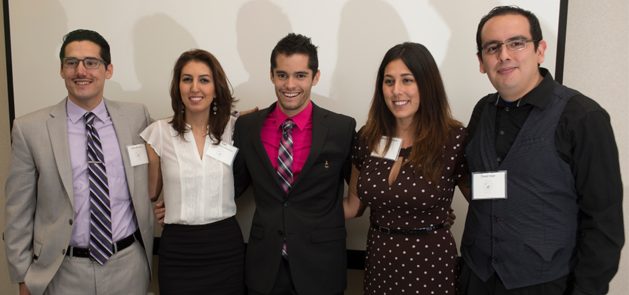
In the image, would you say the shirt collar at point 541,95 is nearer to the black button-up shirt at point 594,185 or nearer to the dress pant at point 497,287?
the black button-up shirt at point 594,185

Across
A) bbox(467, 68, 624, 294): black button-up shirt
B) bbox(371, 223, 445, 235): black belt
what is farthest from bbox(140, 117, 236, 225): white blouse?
bbox(467, 68, 624, 294): black button-up shirt

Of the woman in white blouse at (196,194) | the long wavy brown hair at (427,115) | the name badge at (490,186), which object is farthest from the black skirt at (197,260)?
the name badge at (490,186)

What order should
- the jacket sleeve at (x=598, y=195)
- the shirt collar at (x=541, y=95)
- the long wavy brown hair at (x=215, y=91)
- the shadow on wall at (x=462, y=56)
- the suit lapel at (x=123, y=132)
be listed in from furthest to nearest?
the shadow on wall at (x=462, y=56)
the long wavy brown hair at (x=215, y=91)
the suit lapel at (x=123, y=132)
the shirt collar at (x=541, y=95)
the jacket sleeve at (x=598, y=195)

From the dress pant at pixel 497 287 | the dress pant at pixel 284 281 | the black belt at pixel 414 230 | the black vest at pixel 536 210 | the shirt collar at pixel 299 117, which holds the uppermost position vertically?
the shirt collar at pixel 299 117

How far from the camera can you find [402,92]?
1823mm

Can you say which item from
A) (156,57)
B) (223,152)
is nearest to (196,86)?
(223,152)

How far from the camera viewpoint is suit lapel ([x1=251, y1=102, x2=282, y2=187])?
197 cm

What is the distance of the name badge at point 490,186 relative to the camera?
5.19 ft

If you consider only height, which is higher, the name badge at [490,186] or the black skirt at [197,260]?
the name badge at [490,186]

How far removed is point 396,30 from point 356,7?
1.06 feet

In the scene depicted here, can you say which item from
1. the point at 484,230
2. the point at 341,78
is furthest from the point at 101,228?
the point at 484,230

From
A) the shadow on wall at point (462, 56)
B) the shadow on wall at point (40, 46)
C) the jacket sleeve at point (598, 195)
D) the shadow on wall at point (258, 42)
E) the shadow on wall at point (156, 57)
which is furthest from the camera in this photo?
the shadow on wall at point (40, 46)

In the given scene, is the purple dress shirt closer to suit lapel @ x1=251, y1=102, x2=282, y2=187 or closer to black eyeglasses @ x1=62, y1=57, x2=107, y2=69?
black eyeglasses @ x1=62, y1=57, x2=107, y2=69

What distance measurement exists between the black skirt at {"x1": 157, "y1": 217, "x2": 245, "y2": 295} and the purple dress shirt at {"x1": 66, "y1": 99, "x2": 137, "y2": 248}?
27 cm
